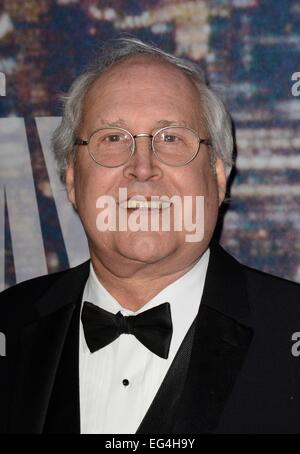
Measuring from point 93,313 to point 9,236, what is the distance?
754 mm

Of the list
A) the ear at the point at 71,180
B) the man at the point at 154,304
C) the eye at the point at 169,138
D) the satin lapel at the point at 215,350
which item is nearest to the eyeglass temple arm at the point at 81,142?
the man at the point at 154,304

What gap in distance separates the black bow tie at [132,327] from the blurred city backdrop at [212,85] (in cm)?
59

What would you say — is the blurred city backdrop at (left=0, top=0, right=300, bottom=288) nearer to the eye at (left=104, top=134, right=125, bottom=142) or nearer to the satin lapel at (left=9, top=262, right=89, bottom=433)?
the satin lapel at (left=9, top=262, right=89, bottom=433)

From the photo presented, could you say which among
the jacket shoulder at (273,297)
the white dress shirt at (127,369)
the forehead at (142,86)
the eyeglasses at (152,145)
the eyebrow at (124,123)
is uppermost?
the forehead at (142,86)

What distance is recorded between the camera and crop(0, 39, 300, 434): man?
6.27 feet

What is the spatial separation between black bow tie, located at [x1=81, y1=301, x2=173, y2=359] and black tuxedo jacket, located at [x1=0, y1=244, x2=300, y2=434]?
0.21ft

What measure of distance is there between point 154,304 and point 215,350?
0.83ft

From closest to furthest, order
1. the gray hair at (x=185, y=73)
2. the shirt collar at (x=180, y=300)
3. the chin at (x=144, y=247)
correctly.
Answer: the chin at (x=144, y=247) < the shirt collar at (x=180, y=300) < the gray hair at (x=185, y=73)

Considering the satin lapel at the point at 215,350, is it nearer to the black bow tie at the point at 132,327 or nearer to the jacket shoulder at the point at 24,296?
the black bow tie at the point at 132,327

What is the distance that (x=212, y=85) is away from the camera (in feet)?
8.02

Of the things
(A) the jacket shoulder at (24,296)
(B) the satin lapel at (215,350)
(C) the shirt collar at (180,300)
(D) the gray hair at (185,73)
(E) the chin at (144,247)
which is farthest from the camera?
(A) the jacket shoulder at (24,296)

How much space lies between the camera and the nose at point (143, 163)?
6.37ft

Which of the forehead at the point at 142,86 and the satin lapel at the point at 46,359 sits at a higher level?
the forehead at the point at 142,86

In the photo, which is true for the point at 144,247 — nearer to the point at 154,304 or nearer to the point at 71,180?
the point at 154,304
